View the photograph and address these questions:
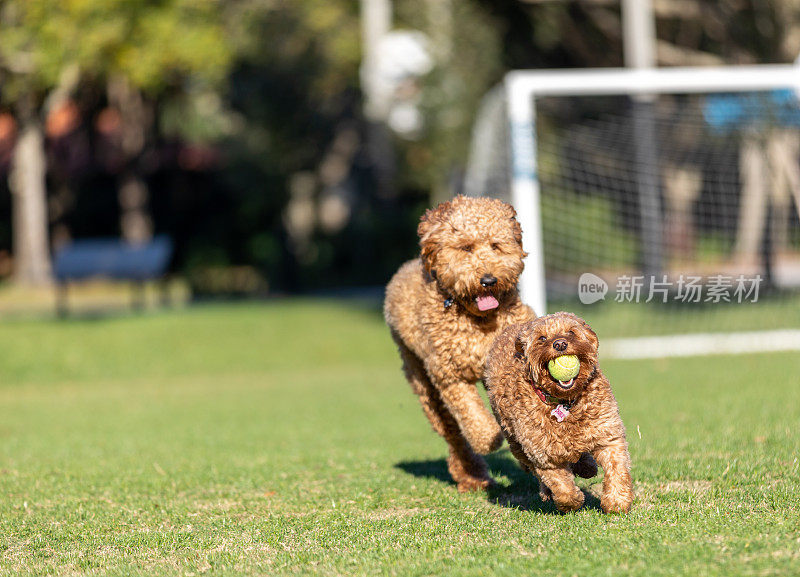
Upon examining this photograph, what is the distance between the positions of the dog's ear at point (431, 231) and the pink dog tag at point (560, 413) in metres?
1.13

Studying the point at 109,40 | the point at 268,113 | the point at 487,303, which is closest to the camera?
the point at 487,303

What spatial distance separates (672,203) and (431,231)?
15768mm

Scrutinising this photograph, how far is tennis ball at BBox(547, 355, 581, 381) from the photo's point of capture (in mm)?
4785

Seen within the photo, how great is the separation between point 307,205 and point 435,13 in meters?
7.51

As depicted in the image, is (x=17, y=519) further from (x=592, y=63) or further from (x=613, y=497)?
(x=592, y=63)

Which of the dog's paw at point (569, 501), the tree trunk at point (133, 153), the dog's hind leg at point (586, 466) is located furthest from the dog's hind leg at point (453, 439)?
the tree trunk at point (133, 153)

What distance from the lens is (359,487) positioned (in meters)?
6.58

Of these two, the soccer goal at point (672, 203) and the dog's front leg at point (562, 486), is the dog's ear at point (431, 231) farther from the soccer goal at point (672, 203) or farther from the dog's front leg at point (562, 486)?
the soccer goal at point (672, 203)

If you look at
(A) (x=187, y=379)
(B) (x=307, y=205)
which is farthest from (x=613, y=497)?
(B) (x=307, y=205)

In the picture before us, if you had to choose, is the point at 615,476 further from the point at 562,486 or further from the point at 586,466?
the point at 586,466

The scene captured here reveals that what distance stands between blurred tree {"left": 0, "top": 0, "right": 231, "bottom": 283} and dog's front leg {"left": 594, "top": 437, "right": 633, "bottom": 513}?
20.3 meters

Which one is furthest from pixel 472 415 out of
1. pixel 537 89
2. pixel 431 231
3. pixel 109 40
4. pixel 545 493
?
pixel 109 40

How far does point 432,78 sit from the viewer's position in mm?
28781

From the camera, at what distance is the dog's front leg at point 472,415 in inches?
215
